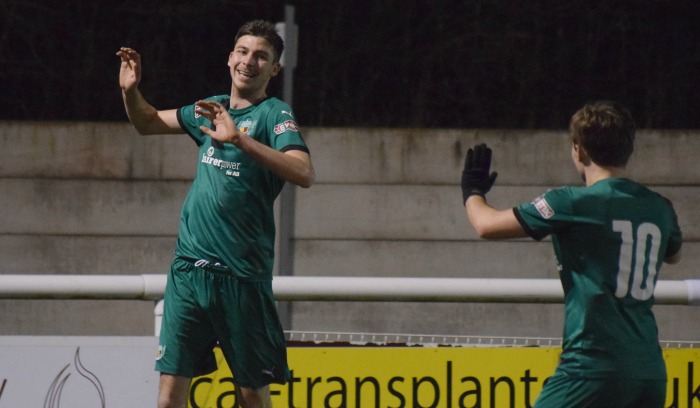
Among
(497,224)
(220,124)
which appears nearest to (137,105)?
(220,124)

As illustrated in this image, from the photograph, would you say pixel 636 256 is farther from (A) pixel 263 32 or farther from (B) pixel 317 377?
Answer: (B) pixel 317 377

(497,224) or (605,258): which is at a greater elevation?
(497,224)

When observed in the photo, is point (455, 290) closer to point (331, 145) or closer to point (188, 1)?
point (331, 145)

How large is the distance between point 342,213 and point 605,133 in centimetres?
618

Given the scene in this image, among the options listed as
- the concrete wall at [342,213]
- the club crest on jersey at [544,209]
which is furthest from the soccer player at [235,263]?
the concrete wall at [342,213]

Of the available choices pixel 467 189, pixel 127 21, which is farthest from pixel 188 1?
pixel 467 189

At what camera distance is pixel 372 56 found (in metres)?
10.2

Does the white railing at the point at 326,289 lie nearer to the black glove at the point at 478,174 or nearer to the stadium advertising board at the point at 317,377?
the stadium advertising board at the point at 317,377

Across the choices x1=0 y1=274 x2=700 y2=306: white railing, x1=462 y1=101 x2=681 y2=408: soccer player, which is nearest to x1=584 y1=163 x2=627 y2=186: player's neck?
x1=462 y1=101 x2=681 y2=408: soccer player

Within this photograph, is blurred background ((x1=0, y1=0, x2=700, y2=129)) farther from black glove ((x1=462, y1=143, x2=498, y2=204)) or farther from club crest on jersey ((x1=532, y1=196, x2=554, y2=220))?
club crest on jersey ((x1=532, y1=196, x2=554, y2=220))

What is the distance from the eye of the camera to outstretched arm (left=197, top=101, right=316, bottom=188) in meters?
4.21

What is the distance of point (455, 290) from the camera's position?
5402mm

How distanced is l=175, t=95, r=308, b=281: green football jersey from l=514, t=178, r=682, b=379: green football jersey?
132 centimetres

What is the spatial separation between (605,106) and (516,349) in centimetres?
207
